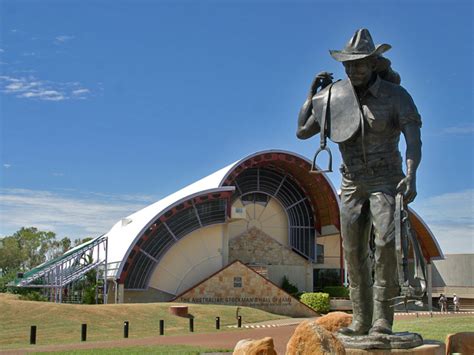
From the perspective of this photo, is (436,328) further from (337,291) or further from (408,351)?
(337,291)

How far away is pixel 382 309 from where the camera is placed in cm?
566

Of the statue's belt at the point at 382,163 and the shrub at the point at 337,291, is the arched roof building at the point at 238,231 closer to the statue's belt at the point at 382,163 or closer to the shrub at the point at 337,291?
the shrub at the point at 337,291

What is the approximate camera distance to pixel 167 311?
24.0m

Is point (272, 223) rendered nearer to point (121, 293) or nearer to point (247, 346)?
point (121, 293)

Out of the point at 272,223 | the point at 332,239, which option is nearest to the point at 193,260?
the point at 272,223

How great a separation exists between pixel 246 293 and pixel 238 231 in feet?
20.5

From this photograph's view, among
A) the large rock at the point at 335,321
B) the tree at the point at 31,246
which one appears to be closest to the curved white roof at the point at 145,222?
the large rock at the point at 335,321

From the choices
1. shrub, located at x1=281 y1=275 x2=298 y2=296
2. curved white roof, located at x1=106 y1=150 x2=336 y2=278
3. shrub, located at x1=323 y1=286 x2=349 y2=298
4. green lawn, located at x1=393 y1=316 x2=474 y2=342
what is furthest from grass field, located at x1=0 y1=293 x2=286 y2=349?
shrub, located at x1=323 y1=286 x2=349 y2=298

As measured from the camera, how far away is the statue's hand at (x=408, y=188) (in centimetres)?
545

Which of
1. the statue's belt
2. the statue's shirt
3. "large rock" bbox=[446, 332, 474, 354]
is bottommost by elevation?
"large rock" bbox=[446, 332, 474, 354]

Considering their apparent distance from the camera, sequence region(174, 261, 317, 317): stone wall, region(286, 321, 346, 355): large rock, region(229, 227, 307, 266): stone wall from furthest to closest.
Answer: region(229, 227, 307, 266): stone wall < region(174, 261, 317, 317): stone wall < region(286, 321, 346, 355): large rock

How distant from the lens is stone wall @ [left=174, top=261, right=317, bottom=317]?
2941cm

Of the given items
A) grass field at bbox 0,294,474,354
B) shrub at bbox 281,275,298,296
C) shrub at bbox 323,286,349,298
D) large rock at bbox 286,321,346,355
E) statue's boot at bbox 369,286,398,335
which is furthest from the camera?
shrub at bbox 323,286,349,298

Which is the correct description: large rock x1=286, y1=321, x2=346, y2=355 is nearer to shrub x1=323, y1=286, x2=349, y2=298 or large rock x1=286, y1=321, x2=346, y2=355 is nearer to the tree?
shrub x1=323, y1=286, x2=349, y2=298
